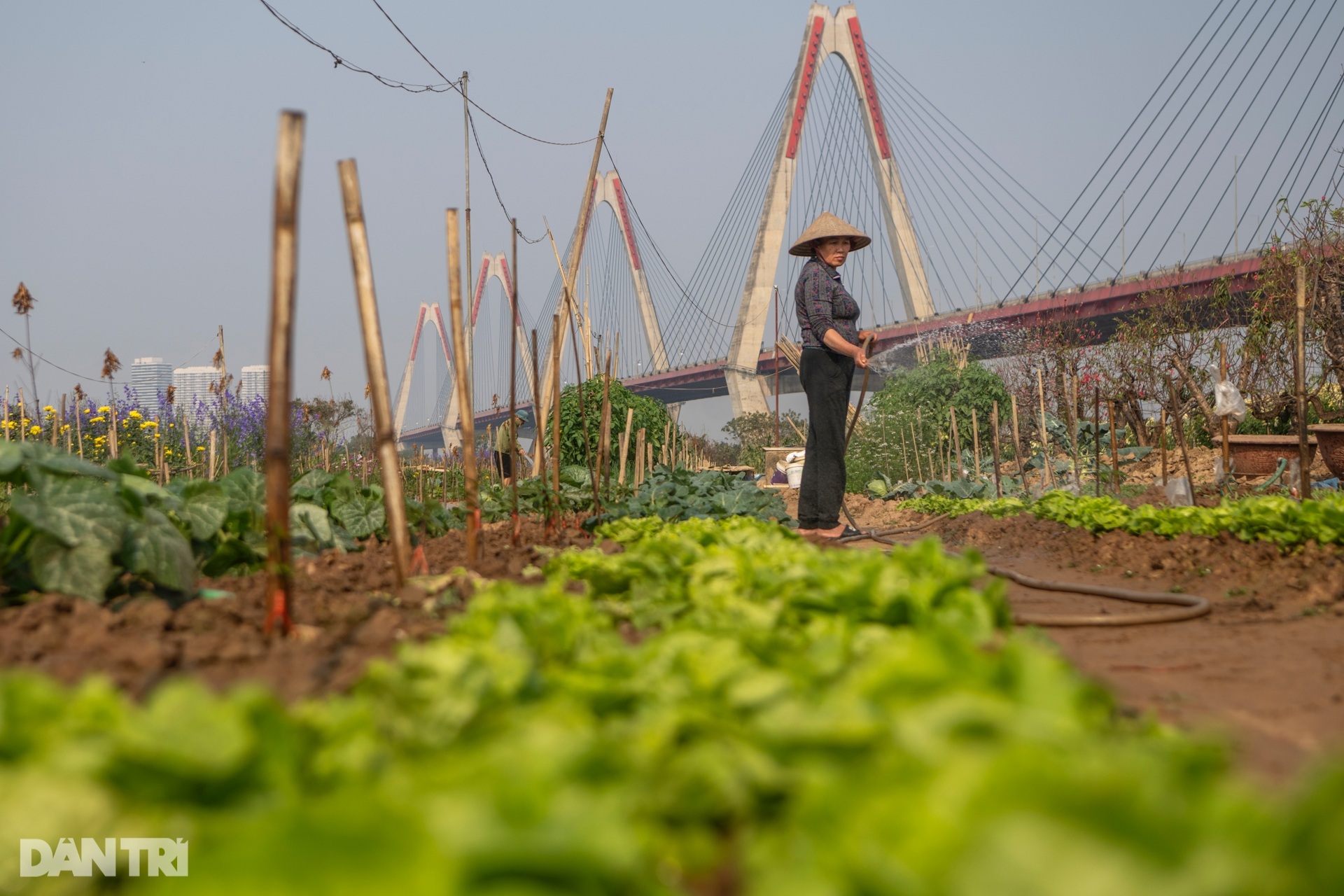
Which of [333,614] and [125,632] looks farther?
[333,614]

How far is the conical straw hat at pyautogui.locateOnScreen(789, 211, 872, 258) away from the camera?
574cm

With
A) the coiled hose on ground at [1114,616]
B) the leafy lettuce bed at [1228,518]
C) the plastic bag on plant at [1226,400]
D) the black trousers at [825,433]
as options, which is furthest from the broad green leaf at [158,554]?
the plastic bag on plant at [1226,400]

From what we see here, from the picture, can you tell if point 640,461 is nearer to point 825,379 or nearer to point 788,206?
point 825,379

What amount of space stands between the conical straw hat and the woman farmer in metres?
0.09

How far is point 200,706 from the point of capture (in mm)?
973

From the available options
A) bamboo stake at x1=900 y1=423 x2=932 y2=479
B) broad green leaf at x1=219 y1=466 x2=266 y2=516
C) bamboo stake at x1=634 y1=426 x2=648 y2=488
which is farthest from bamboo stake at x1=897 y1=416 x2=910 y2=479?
broad green leaf at x1=219 y1=466 x2=266 y2=516

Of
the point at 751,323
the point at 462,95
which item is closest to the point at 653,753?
the point at 462,95

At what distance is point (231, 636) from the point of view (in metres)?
1.84

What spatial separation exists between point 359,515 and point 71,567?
68.5 inches

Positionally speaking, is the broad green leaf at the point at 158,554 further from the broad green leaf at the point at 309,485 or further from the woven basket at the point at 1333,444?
the woven basket at the point at 1333,444

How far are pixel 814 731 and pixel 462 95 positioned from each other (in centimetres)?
894

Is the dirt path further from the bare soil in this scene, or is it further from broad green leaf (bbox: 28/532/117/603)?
broad green leaf (bbox: 28/532/117/603)

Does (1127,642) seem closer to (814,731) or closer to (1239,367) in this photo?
(814,731)

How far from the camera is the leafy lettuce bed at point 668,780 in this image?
0.63m
